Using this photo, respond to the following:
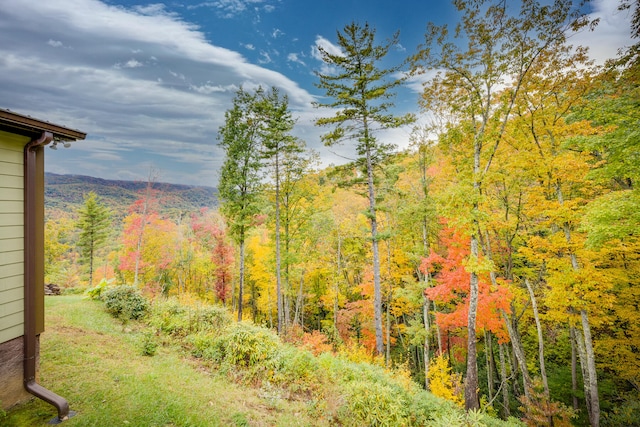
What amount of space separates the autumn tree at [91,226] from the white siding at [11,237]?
28.6 metres

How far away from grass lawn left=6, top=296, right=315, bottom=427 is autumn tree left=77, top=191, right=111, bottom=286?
24309mm

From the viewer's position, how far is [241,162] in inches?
614

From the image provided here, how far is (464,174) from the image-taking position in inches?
406

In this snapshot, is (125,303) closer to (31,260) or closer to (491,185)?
(31,260)

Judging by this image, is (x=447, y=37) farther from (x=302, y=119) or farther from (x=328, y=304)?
(x=328, y=304)

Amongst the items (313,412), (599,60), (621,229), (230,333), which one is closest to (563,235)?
(621,229)

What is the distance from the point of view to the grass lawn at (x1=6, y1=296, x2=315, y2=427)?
4438 millimetres

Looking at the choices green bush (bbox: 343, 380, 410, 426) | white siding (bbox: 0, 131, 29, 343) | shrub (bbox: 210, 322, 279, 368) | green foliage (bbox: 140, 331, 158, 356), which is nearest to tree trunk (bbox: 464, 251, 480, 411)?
green bush (bbox: 343, 380, 410, 426)

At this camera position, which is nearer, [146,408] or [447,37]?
[146,408]

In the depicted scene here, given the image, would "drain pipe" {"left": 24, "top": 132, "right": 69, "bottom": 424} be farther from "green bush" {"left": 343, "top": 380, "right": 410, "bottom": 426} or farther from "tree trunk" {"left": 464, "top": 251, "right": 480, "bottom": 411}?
"tree trunk" {"left": 464, "top": 251, "right": 480, "bottom": 411}

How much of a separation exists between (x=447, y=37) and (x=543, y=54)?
3.89m

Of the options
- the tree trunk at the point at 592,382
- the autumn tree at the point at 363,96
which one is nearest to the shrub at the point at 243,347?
the autumn tree at the point at 363,96

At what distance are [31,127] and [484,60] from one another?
13.3 meters

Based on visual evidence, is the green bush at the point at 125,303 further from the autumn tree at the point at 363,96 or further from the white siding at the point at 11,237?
the autumn tree at the point at 363,96
